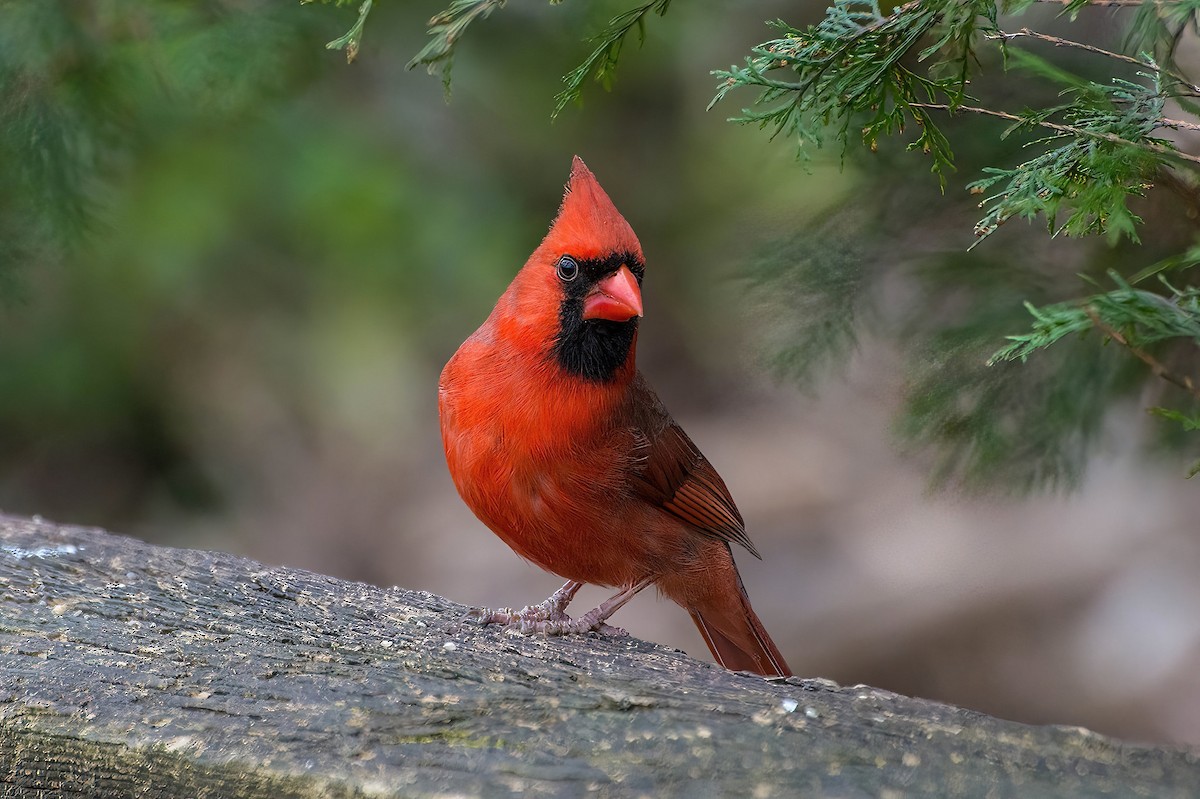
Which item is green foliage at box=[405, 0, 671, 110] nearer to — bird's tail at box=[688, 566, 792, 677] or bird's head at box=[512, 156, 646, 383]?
bird's head at box=[512, 156, 646, 383]

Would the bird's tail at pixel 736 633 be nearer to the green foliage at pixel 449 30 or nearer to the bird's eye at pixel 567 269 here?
the bird's eye at pixel 567 269

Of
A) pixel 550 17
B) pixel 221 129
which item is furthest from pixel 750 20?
pixel 221 129

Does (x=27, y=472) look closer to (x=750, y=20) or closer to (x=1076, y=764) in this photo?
(x=750, y=20)

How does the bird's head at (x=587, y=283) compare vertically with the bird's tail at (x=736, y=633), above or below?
above

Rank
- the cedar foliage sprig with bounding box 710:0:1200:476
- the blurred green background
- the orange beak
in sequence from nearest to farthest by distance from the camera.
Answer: the cedar foliage sprig with bounding box 710:0:1200:476 < the orange beak < the blurred green background

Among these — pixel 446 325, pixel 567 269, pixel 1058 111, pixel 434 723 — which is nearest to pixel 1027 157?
pixel 1058 111

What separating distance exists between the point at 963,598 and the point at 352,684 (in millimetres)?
2823

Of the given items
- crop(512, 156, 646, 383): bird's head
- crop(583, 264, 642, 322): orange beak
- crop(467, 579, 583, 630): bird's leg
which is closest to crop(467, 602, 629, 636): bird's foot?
crop(467, 579, 583, 630): bird's leg

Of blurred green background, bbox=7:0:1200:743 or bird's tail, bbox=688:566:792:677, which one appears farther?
blurred green background, bbox=7:0:1200:743

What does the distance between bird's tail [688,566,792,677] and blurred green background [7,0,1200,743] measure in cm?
50

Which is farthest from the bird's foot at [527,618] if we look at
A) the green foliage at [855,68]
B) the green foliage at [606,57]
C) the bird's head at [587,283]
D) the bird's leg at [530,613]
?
the green foliage at [855,68]

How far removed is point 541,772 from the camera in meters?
1.57

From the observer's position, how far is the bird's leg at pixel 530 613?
7.84 ft

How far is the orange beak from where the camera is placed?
2.12 m
